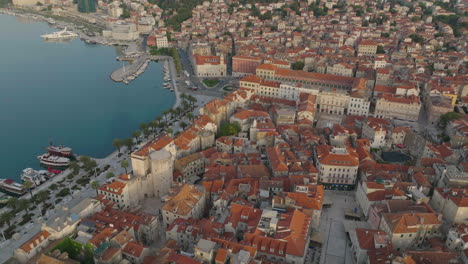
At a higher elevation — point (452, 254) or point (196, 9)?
point (196, 9)

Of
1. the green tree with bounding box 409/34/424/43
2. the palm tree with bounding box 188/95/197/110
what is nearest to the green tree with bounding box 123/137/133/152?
the palm tree with bounding box 188/95/197/110

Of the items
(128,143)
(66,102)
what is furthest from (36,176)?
(66,102)

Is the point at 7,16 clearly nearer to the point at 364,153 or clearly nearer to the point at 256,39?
the point at 256,39

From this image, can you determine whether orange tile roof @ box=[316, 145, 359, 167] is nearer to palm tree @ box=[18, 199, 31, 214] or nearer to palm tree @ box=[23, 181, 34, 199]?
palm tree @ box=[18, 199, 31, 214]

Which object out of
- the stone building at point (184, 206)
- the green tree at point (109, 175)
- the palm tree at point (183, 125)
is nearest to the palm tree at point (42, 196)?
the green tree at point (109, 175)

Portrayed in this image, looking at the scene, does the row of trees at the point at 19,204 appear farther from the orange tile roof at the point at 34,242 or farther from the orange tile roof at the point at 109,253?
the orange tile roof at the point at 109,253

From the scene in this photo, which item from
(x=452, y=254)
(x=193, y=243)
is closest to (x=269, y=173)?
(x=193, y=243)
